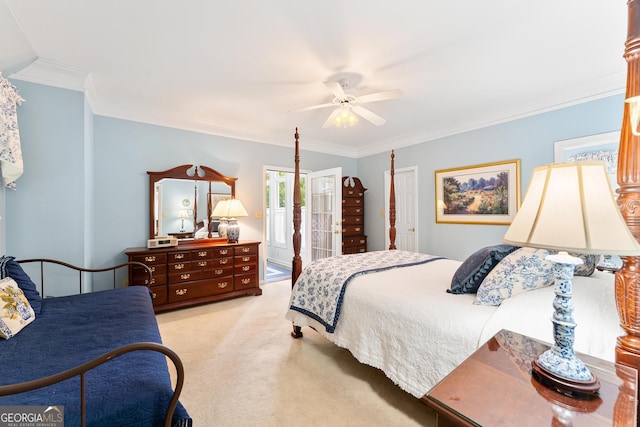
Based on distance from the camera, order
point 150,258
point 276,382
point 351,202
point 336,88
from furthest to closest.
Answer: point 351,202 < point 150,258 < point 336,88 < point 276,382

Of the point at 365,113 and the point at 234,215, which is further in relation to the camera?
the point at 234,215

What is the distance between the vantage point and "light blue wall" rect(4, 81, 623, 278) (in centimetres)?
251

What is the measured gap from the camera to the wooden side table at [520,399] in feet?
2.34

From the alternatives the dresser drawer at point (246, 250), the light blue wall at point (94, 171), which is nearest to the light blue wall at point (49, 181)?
the light blue wall at point (94, 171)

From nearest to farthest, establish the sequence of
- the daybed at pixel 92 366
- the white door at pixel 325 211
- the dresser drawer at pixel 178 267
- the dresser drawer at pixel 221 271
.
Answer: the daybed at pixel 92 366 → the dresser drawer at pixel 178 267 → the dresser drawer at pixel 221 271 → the white door at pixel 325 211

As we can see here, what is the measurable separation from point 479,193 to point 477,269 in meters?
2.54

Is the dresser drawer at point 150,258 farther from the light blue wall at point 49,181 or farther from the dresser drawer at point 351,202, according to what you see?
the dresser drawer at point 351,202

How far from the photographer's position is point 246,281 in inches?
158

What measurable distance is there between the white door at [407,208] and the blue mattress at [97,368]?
3973mm

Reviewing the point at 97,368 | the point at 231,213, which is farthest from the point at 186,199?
the point at 97,368

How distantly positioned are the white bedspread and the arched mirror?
2.75 m

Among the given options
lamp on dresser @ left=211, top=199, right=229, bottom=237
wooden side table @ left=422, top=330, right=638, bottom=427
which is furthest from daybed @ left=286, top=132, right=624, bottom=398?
lamp on dresser @ left=211, top=199, right=229, bottom=237

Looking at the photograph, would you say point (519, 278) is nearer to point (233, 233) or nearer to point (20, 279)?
point (20, 279)

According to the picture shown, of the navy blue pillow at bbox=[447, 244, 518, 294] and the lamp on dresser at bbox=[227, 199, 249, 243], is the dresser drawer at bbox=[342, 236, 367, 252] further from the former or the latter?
the navy blue pillow at bbox=[447, 244, 518, 294]
